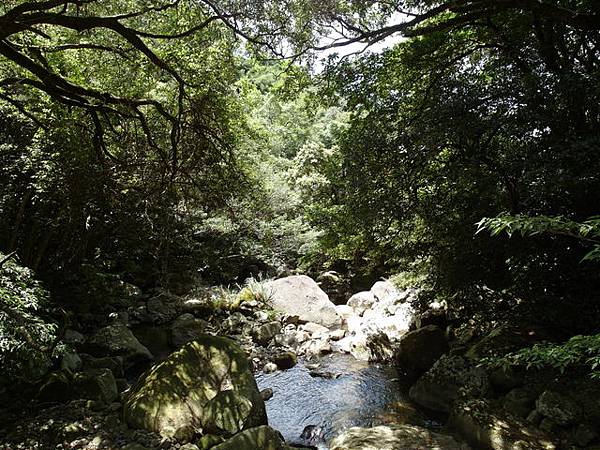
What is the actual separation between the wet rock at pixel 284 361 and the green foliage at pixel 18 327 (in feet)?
15.5

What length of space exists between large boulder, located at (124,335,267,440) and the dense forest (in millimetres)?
112

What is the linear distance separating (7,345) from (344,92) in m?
6.30

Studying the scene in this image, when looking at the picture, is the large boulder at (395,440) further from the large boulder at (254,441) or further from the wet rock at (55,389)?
the wet rock at (55,389)

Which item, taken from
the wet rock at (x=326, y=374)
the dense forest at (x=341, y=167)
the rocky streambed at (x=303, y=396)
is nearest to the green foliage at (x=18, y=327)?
the dense forest at (x=341, y=167)

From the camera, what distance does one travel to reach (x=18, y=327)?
12.4ft

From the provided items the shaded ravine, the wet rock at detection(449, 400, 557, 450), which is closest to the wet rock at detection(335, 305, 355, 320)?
the shaded ravine

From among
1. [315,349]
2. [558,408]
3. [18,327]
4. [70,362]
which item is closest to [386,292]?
[315,349]

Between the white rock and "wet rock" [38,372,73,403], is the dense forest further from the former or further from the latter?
the white rock

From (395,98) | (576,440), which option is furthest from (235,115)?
(576,440)

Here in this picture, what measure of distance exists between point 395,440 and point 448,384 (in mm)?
1858

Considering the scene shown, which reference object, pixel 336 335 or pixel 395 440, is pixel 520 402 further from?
pixel 336 335

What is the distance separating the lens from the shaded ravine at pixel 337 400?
5.83m

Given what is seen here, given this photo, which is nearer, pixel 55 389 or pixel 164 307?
pixel 55 389

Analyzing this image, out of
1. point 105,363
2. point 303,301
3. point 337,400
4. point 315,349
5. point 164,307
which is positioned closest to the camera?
point 337,400
